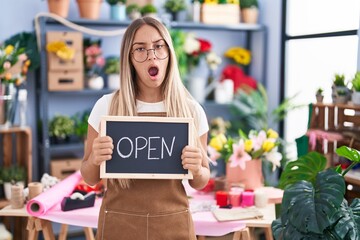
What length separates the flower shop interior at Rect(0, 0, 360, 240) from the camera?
2520 mm

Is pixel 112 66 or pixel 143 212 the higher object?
pixel 112 66

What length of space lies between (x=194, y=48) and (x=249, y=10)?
2.28 feet

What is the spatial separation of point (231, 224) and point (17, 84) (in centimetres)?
213

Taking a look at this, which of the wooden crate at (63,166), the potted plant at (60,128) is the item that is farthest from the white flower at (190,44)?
the wooden crate at (63,166)

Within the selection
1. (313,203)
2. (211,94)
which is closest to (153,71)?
(313,203)

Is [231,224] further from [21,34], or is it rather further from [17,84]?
[21,34]

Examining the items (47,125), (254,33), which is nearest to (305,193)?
(47,125)

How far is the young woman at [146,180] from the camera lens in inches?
64.9

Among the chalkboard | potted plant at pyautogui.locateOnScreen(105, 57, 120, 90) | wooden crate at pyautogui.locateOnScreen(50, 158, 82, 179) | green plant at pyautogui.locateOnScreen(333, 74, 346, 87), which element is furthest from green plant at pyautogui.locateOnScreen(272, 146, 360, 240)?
potted plant at pyautogui.locateOnScreen(105, 57, 120, 90)

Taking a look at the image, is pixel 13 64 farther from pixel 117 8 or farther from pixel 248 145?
pixel 248 145

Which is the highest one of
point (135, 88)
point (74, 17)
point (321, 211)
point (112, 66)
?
point (74, 17)

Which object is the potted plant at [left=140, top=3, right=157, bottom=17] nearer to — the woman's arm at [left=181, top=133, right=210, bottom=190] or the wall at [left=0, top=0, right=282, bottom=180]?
the wall at [left=0, top=0, right=282, bottom=180]

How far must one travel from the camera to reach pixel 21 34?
3.70m

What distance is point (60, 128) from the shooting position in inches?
151
